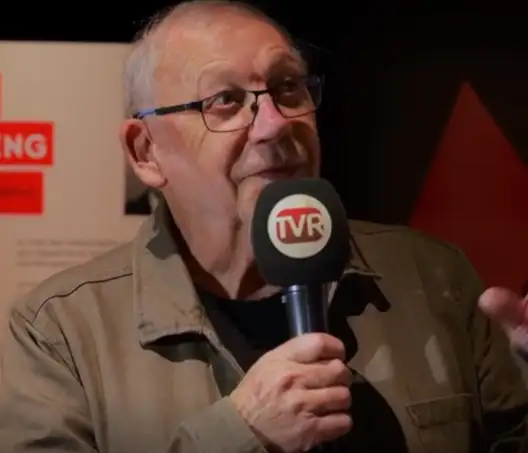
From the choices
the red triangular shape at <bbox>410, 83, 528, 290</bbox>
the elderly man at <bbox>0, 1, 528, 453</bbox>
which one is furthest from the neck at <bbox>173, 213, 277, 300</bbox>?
the red triangular shape at <bbox>410, 83, 528, 290</bbox>

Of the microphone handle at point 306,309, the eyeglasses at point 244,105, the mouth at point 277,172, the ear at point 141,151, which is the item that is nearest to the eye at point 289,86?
the eyeglasses at point 244,105

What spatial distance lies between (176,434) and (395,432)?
292mm

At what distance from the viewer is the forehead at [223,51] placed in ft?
4.17

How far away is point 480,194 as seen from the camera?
173cm

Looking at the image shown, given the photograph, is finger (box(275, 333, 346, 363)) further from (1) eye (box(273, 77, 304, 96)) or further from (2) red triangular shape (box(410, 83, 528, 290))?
(2) red triangular shape (box(410, 83, 528, 290))

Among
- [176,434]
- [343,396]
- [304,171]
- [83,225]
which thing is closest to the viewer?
[343,396]

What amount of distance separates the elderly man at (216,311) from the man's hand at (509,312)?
20 centimetres

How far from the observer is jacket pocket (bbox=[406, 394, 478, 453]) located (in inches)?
49.3

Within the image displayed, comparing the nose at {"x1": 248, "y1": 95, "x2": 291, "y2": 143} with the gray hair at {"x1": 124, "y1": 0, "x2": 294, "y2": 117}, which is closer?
the nose at {"x1": 248, "y1": 95, "x2": 291, "y2": 143}

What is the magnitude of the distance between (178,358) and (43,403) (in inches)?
7.3

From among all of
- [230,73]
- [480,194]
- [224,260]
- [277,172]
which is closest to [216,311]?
[224,260]

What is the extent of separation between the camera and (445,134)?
1729 millimetres

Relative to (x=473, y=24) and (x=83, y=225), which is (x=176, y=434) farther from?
(x=473, y=24)

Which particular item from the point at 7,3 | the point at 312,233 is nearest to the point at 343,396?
the point at 312,233
